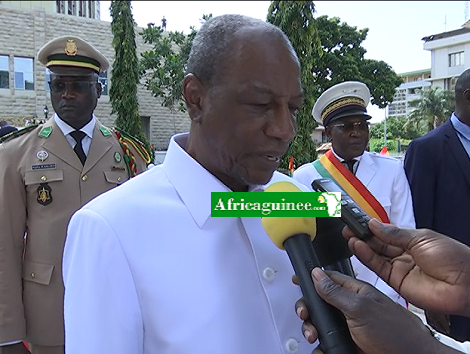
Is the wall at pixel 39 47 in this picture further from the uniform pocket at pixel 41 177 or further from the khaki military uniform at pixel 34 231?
the uniform pocket at pixel 41 177

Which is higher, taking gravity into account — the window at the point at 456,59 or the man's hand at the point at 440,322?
the window at the point at 456,59

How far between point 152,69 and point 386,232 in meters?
3.54

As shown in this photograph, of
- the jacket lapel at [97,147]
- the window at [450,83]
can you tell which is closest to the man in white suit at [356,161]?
the window at [450,83]

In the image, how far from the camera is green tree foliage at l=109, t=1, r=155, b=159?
385 centimetres

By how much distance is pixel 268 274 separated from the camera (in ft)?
3.69

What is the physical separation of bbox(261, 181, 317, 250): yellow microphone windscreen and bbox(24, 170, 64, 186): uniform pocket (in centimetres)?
171

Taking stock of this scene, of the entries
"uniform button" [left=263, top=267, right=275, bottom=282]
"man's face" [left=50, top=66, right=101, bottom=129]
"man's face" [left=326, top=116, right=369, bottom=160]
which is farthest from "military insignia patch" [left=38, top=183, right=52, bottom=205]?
"man's face" [left=326, top=116, right=369, bottom=160]

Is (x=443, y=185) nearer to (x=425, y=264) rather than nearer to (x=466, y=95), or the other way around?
(x=466, y=95)

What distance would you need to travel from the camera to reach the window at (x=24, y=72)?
9.73ft

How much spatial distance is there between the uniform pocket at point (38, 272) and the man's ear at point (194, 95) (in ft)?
4.92

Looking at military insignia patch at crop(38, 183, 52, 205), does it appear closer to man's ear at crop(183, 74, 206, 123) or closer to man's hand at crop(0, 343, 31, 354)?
man's hand at crop(0, 343, 31, 354)

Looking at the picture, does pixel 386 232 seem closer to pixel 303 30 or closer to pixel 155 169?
pixel 155 169

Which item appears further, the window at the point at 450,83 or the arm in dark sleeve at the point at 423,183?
the window at the point at 450,83

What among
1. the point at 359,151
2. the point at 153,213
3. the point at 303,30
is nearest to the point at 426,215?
the point at 359,151
